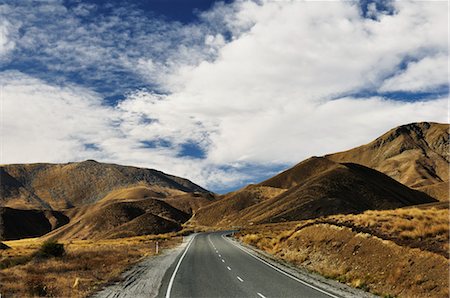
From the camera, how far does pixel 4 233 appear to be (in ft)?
549

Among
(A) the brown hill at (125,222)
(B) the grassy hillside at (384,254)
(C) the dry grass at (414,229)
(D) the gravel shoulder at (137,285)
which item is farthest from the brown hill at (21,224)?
(C) the dry grass at (414,229)

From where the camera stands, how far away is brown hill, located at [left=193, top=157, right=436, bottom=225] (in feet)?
364

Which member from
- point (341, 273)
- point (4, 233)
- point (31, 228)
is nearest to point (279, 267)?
point (341, 273)

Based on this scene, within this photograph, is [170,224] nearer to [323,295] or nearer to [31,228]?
[31,228]

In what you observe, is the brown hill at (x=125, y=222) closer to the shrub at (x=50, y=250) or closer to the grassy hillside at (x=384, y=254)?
the shrub at (x=50, y=250)

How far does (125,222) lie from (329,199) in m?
78.1

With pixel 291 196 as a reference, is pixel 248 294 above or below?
below

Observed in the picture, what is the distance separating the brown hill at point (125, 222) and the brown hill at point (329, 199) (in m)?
21.9

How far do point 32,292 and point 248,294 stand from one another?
28.2 ft

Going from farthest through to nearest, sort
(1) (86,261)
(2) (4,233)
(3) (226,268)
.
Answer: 1. (2) (4,233)
2. (1) (86,261)
3. (3) (226,268)

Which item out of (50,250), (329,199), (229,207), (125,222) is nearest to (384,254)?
(50,250)

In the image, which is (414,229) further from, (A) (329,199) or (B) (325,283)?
(A) (329,199)

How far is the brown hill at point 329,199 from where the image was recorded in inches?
4365

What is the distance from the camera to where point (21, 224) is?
183m
